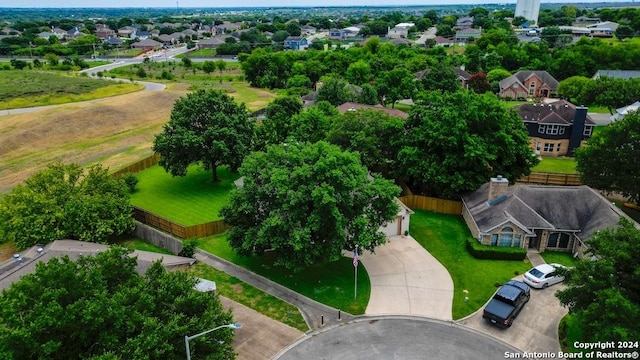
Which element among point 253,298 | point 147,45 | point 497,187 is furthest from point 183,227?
point 147,45

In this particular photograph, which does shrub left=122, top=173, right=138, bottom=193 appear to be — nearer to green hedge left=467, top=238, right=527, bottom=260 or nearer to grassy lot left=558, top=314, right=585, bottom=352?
green hedge left=467, top=238, right=527, bottom=260

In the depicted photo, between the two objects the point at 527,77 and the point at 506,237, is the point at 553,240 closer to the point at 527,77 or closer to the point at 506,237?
the point at 506,237

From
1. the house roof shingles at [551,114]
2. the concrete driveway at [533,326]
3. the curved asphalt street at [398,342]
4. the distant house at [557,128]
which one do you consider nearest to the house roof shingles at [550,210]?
the concrete driveway at [533,326]

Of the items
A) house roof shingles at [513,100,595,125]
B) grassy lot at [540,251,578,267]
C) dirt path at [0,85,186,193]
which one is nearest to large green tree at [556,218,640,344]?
grassy lot at [540,251,578,267]

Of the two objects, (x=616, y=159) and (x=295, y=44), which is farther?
(x=295, y=44)

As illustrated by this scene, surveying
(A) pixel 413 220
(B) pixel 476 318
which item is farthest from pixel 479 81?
(B) pixel 476 318

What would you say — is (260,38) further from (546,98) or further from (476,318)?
(476,318)

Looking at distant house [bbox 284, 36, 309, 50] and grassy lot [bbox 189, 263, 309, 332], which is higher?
distant house [bbox 284, 36, 309, 50]
